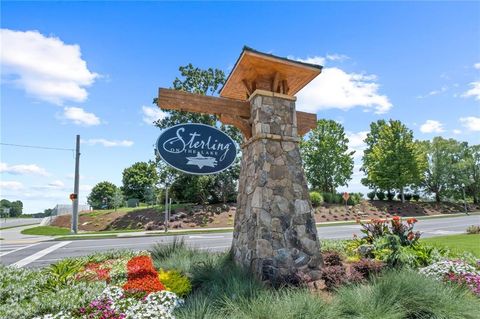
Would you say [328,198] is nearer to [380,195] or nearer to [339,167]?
[339,167]

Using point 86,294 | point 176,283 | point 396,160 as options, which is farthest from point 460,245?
point 396,160

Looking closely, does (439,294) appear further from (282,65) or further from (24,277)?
(24,277)

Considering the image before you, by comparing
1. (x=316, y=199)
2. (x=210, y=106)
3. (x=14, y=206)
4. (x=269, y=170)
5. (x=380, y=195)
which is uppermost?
(x=210, y=106)

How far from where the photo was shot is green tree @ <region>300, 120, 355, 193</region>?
37.2 meters

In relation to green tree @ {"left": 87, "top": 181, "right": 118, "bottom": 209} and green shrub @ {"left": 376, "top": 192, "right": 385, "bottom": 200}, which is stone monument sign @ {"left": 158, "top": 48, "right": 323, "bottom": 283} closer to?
green shrub @ {"left": 376, "top": 192, "right": 385, "bottom": 200}

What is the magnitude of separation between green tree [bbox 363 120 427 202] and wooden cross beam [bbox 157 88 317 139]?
35416mm

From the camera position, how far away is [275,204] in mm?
5441

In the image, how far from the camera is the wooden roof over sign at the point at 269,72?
18.7 ft

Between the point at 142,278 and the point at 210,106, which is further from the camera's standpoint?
the point at 210,106

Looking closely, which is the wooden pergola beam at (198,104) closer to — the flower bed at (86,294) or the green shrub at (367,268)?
the flower bed at (86,294)

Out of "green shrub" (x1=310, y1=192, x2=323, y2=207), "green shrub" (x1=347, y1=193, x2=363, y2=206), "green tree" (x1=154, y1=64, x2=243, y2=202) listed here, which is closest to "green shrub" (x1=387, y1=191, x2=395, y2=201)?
"green shrub" (x1=347, y1=193, x2=363, y2=206)

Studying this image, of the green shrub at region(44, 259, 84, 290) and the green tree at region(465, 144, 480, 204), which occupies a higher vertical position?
the green tree at region(465, 144, 480, 204)

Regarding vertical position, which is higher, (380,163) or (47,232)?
(380,163)

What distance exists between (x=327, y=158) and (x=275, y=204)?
1319 inches
